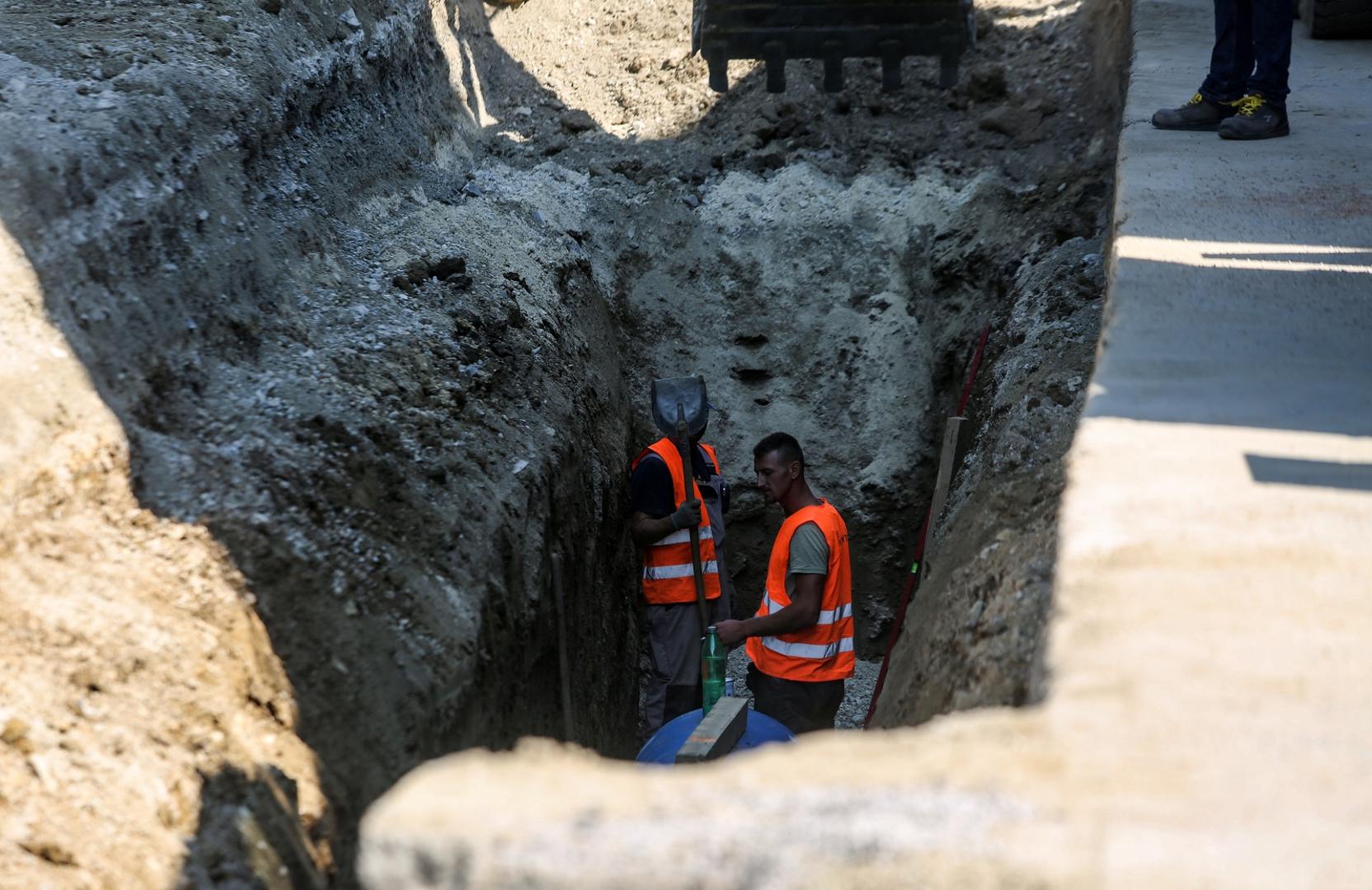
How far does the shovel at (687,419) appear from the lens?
5754mm

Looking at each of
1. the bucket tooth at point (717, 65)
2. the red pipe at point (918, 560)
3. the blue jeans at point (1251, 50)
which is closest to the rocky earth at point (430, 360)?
the red pipe at point (918, 560)

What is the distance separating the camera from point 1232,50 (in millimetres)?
5965

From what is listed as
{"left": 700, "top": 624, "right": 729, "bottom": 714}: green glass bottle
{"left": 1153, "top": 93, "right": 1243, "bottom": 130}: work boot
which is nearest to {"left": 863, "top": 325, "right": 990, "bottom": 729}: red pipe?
{"left": 700, "top": 624, "right": 729, "bottom": 714}: green glass bottle

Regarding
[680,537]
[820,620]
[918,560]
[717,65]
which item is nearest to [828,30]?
[717,65]

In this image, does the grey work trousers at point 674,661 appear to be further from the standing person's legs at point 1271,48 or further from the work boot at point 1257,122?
the standing person's legs at point 1271,48

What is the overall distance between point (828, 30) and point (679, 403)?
3.12 metres

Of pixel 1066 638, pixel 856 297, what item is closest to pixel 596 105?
pixel 856 297

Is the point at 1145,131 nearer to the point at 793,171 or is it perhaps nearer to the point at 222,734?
the point at 793,171

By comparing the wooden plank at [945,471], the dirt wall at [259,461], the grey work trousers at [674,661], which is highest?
the dirt wall at [259,461]

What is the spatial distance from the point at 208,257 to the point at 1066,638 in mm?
3543

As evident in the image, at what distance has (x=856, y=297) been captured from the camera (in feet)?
24.9

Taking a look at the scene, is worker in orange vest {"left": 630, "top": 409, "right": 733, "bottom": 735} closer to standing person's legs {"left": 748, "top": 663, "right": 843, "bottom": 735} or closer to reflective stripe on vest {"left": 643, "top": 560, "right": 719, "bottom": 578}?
reflective stripe on vest {"left": 643, "top": 560, "right": 719, "bottom": 578}

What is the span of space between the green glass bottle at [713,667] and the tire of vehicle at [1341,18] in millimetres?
5917

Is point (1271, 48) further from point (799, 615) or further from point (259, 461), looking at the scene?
point (259, 461)
